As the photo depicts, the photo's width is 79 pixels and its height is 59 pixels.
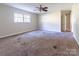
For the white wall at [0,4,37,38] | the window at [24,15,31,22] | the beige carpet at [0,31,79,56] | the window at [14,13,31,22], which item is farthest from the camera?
the window at [24,15,31,22]

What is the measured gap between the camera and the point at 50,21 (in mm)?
A: 7816

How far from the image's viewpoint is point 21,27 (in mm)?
7594

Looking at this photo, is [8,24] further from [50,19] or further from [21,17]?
[50,19]

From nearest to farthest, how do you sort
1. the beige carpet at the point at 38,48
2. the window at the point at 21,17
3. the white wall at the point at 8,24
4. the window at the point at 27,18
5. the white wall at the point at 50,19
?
1. the beige carpet at the point at 38,48
2. the white wall at the point at 8,24
3. the window at the point at 21,17
4. the white wall at the point at 50,19
5. the window at the point at 27,18

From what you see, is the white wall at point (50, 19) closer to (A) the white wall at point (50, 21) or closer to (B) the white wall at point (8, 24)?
(A) the white wall at point (50, 21)

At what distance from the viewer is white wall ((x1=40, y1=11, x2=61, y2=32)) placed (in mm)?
7688

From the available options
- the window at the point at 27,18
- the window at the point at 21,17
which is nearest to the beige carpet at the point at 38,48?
the window at the point at 21,17

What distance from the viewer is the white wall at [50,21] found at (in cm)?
769

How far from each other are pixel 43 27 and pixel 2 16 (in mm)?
3170

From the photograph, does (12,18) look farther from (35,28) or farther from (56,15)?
(56,15)

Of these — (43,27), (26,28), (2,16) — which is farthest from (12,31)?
(43,27)

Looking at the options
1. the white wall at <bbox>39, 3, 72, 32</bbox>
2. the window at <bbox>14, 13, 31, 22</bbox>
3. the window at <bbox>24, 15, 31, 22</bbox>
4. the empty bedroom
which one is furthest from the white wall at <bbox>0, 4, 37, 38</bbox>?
the white wall at <bbox>39, 3, 72, 32</bbox>

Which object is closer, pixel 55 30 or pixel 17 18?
pixel 17 18

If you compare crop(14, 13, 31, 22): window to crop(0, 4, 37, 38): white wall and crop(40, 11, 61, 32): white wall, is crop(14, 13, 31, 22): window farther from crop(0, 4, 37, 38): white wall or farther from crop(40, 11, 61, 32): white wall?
crop(40, 11, 61, 32): white wall
